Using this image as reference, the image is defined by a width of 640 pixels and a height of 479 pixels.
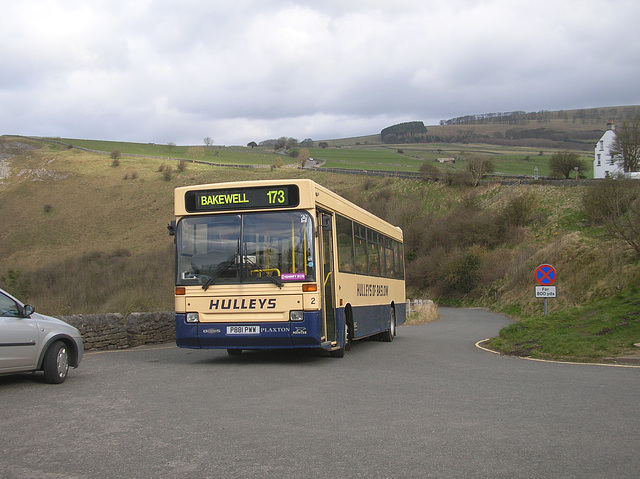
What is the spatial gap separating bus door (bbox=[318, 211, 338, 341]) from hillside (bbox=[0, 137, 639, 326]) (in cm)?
1383

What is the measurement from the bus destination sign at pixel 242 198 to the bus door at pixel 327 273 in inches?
29.3

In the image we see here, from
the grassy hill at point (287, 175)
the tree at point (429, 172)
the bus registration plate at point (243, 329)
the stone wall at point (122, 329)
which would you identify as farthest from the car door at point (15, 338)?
the tree at point (429, 172)

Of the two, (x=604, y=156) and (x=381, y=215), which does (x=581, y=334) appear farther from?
(x=604, y=156)

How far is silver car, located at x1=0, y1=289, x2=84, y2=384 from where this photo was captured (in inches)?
370

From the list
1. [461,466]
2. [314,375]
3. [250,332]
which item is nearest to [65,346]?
[250,332]

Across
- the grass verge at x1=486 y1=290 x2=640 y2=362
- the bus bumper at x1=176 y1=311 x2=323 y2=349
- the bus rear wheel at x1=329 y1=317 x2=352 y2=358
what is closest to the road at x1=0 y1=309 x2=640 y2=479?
the bus bumper at x1=176 y1=311 x2=323 y2=349

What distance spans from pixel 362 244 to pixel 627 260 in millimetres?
20519

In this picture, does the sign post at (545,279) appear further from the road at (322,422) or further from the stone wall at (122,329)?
the stone wall at (122,329)

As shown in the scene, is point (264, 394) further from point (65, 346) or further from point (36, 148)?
point (36, 148)

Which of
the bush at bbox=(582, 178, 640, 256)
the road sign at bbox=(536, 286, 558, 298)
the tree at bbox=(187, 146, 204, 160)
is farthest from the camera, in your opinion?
the tree at bbox=(187, 146, 204, 160)

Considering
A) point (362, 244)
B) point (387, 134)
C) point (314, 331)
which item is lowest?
point (314, 331)

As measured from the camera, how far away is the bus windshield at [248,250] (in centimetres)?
1247

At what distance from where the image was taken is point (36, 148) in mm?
119312

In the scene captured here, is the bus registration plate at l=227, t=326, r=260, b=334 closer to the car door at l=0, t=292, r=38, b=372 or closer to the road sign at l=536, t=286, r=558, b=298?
the car door at l=0, t=292, r=38, b=372
